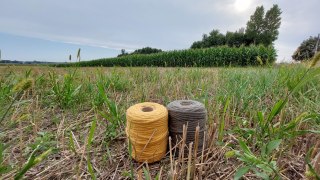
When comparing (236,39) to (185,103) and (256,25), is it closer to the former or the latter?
(256,25)

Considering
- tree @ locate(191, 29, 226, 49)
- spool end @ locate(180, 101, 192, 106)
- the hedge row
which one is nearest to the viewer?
spool end @ locate(180, 101, 192, 106)

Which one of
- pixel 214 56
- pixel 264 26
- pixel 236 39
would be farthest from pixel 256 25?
pixel 214 56

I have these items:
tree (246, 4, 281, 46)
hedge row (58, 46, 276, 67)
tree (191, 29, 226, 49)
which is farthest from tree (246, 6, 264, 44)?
hedge row (58, 46, 276, 67)

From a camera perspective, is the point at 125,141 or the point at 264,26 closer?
the point at 125,141

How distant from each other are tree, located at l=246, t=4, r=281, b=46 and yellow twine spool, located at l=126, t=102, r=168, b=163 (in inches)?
2112

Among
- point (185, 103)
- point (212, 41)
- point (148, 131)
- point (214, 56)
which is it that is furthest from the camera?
point (212, 41)

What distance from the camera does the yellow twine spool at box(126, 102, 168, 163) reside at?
102 centimetres

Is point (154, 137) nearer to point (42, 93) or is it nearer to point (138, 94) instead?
point (138, 94)

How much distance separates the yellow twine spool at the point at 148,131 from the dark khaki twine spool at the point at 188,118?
0.04 meters

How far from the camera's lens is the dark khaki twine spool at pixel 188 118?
3.46 feet

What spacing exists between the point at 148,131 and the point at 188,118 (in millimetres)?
217

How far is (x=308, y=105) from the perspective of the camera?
1571 mm

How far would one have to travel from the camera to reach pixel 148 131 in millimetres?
1032

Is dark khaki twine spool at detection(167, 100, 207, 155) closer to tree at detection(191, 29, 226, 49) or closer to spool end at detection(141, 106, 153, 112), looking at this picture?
spool end at detection(141, 106, 153, 112)
